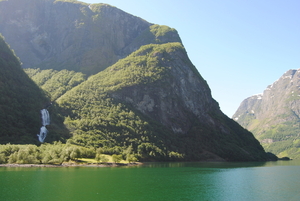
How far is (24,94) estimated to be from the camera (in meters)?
200

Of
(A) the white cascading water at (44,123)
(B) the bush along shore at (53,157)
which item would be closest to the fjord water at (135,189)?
(B) the bush along shore at (53,157)

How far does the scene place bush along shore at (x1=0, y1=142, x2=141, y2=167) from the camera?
126 metres

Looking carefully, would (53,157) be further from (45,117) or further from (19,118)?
(45,117)

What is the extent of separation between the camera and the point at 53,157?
442 ft

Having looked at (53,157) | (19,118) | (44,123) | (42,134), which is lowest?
(53,157)

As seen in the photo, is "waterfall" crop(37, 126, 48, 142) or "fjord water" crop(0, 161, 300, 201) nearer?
"fjord water" crop(0, 161, 300, 201)

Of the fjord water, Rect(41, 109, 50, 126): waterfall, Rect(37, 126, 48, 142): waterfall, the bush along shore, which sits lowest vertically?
the fjord water

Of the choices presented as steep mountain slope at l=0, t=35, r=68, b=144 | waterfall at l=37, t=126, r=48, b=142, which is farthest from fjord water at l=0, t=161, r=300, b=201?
waterfall at l=37, t=126, r=48, b=142

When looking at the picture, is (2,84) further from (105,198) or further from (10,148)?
(105,198)

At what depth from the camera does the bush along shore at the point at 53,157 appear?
12556 cm

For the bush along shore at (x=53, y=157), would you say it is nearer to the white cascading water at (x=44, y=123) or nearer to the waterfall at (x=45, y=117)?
the white cascading water at (x=44, y=123)

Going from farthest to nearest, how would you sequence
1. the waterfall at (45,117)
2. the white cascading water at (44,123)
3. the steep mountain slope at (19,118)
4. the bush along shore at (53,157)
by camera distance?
the waterfall at (45,117) → the white cascading water at (44,123) → the steep mountain slope at (19,118) → the bush along shore at (53,157)

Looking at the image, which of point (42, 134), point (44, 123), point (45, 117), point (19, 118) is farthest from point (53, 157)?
point (45, 117)

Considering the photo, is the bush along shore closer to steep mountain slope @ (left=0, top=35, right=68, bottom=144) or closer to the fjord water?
steep mountain slope @ (left=0, top=35, right=68, bottom=144)
